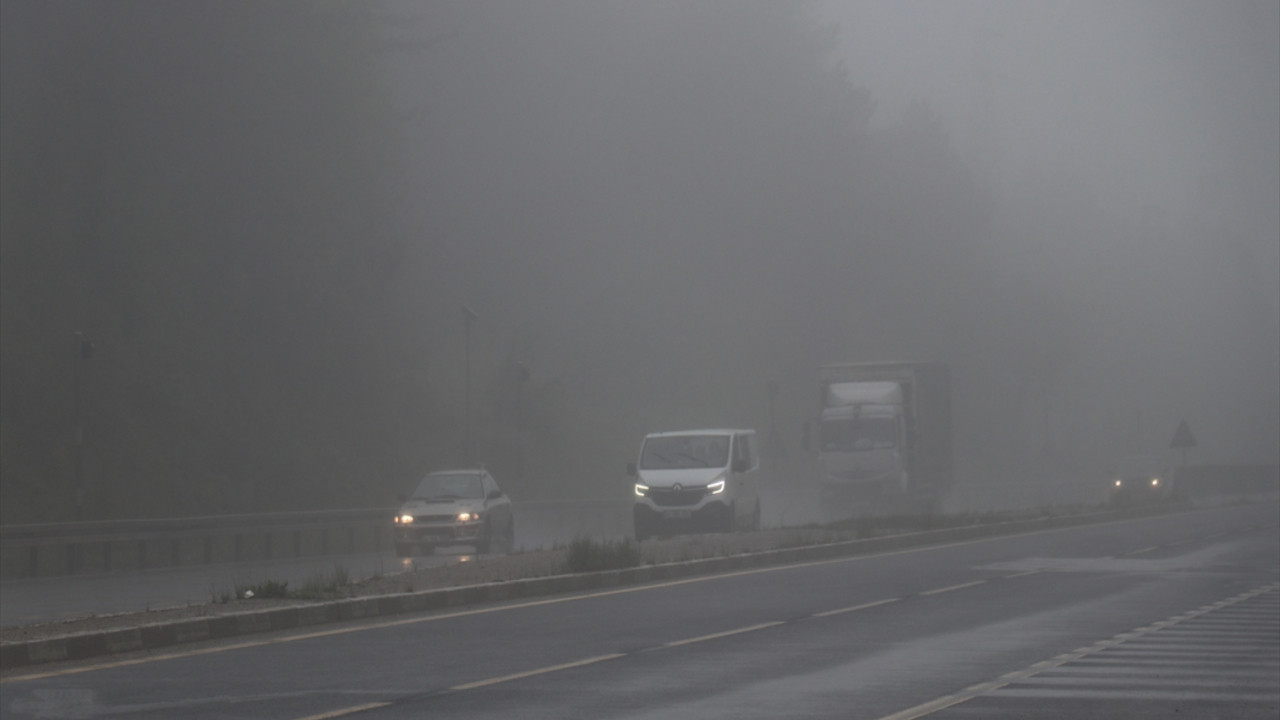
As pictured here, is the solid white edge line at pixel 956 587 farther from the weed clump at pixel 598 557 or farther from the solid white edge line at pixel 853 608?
the weed clump at pixel 598 557

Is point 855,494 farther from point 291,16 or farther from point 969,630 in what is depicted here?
point 969,630

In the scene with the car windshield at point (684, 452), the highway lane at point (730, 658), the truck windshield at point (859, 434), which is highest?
the truck windshield at point (859, 434)

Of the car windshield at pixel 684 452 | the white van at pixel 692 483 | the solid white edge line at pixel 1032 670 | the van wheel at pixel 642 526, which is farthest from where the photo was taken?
the car windshield at pixel 684 452

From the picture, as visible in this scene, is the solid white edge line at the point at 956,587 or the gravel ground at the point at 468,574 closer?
the gravel ground at the point at 468,574

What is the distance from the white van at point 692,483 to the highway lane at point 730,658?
12065mm

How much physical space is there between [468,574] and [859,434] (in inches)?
1069

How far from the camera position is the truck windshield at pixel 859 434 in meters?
47.7

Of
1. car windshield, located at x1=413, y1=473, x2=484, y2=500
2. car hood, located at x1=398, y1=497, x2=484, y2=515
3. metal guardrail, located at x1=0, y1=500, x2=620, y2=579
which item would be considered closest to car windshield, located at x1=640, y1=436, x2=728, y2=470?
car windshield, located at x1=413, y1=473, x2=484, y2=500

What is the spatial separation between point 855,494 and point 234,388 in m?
17.7

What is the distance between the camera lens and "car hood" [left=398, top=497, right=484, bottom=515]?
33188 mm

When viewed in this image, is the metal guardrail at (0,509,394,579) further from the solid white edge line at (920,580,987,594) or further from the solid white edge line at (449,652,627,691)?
the solid white edge line at (449,652,627,691)

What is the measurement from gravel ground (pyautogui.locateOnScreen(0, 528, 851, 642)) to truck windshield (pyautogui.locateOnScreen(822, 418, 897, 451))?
12.8 m

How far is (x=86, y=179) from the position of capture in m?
42.6

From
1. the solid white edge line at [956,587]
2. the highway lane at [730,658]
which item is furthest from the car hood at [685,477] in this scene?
the solid white edge line at [956,587]
